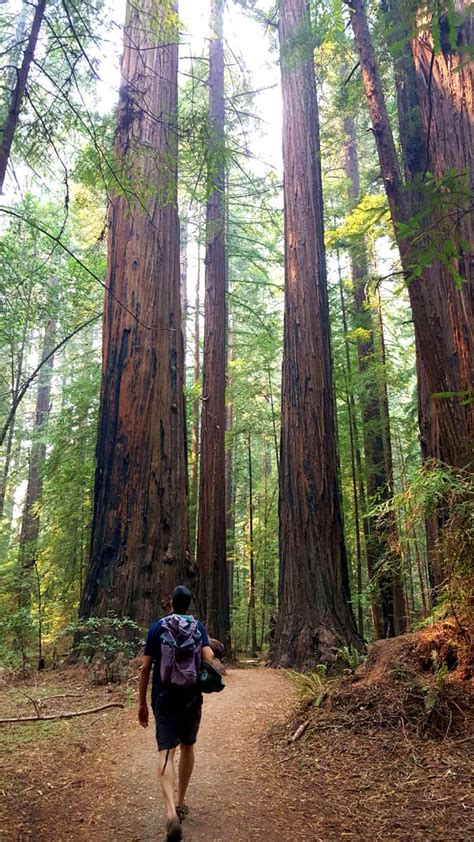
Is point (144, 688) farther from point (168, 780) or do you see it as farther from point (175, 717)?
point (168, 780)

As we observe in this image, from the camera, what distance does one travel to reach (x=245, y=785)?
3.74 meters

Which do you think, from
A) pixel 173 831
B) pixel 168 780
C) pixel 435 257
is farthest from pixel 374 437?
pixel 173 831

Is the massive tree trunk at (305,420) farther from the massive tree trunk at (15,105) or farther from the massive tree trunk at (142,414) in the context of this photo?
the massive tree trunk at (15,105)

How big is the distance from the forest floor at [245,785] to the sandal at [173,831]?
0.19m

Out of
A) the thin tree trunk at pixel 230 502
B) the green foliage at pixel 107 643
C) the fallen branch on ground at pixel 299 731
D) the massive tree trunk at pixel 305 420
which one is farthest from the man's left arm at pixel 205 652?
the thin tree trunk at pixel 230 502

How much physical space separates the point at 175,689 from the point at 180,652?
23cm

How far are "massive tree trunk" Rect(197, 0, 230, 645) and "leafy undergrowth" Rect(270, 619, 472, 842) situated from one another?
18.6ft

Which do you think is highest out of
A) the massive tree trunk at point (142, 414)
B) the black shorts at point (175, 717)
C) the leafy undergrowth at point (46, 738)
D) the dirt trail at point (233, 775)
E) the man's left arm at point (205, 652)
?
the massive tree trunk at point (142, 414)

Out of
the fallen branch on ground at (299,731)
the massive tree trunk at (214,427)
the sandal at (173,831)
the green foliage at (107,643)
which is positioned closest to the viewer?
the sandal at (173,831)

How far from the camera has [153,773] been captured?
12.9 ft

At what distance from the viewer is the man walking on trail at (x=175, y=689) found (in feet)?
10.5

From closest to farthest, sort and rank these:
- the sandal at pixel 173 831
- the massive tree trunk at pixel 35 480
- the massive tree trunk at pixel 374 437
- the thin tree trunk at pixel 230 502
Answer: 1. the sandal at pixel 173 831
2. the massive tree trunk at pixel 35 480
3. the massive tree trunk at pixel 374 437
4. the thin tree trunk at pixel 230 502

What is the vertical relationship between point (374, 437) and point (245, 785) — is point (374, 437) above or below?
above

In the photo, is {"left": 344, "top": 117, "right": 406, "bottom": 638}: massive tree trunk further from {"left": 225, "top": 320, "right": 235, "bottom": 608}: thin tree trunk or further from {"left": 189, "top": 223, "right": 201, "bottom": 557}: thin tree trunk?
{"left": 225, "top": 320, "right": 235, "bottom": 608}: thin tree trunk
